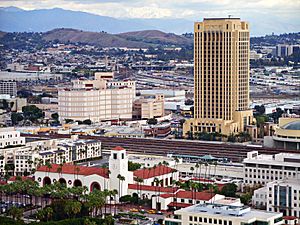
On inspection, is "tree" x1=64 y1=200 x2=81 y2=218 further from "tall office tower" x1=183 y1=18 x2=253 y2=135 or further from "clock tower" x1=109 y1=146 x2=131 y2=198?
"tall office tower" x1=183 y1=18 x2=253 y2=135

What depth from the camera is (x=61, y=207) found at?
936 inches

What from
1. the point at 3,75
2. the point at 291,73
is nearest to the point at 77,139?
the point at 3,75

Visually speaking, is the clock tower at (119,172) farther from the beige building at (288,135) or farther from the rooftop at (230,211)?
the beige building at (288,135)

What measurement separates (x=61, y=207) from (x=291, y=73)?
55203mm

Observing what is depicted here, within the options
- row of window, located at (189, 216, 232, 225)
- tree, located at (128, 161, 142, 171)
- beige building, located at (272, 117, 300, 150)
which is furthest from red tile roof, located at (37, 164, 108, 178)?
beige building, located at (272, 117, 300, 150)

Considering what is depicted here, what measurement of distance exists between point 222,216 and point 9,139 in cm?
1587

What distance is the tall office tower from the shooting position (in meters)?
38.7

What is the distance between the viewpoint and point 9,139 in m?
34.3

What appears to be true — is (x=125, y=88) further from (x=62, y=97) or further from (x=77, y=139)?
(x=77, y=139)

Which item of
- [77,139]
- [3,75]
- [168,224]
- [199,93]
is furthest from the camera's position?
[3,75]

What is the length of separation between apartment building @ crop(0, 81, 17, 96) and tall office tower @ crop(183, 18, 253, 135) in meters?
25.0

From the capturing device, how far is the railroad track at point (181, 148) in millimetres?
32812

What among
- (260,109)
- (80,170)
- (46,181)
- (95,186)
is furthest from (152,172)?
(260,109)

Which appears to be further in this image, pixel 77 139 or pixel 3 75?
pixel 3 75
